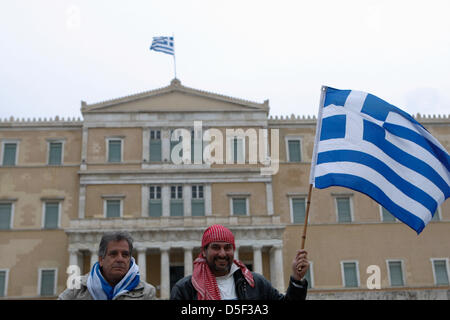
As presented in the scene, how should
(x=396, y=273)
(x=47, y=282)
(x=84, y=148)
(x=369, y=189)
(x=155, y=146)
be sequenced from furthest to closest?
1. (x=155, y=146)
2. (x=84, y=148)
3. (x=396, y=273)
4. (x=47, y=282)
5. (x=369, y=189)

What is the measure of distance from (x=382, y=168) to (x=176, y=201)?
1052 inches

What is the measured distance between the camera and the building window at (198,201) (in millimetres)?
33062

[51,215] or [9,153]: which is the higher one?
[9,153]

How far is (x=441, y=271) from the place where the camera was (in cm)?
3391

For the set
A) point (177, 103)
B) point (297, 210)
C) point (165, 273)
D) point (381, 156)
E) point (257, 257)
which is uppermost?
point (177, 103)

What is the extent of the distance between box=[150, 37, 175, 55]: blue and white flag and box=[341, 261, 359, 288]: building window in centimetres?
1632

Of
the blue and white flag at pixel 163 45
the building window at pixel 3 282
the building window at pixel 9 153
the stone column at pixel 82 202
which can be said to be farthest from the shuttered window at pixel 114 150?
the building window at pixel 3 282

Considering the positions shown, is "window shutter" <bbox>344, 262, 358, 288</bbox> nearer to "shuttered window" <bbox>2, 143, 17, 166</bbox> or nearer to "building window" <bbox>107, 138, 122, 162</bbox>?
"building window" <bbox>107, 138, 122, 162</bbox>

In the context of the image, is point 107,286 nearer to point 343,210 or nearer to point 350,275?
point 350,275

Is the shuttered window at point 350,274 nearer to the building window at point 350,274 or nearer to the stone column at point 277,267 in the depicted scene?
the building window at point 350,274

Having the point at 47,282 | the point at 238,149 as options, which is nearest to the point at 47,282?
the point at 47,282
